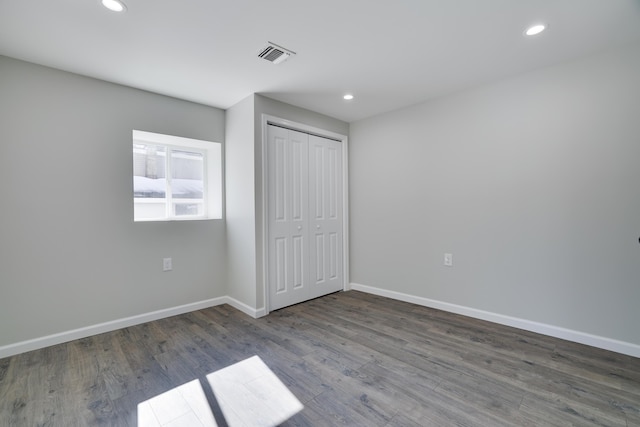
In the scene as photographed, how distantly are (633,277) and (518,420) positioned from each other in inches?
64.1

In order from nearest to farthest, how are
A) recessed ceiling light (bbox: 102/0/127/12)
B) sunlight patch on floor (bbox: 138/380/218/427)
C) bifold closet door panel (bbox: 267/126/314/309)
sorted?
sunlight patch on floor (bbox: 138/380/218/427) < recessed ceiling light (bbox: 102/0/127/12) < bifold closet door panel (bbox: 267/126/314/309)

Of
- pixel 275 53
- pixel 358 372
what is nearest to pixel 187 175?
pixel 275 53

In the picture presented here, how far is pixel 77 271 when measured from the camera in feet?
8.35

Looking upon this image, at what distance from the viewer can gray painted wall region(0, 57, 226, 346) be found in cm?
228

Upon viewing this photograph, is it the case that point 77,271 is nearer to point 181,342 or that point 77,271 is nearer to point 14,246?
point 14,246

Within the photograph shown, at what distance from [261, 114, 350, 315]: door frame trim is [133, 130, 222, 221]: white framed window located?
740mm

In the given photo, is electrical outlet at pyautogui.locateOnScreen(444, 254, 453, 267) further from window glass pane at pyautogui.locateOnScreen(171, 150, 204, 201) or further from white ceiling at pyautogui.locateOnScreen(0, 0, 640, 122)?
window glass pane at pyautogui.locateOnScreen(171, 150, 204, 201)

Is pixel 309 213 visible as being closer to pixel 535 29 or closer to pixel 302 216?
pixel 302 216

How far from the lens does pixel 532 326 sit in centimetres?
257

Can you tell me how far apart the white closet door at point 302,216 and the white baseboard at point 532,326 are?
38.8 inches

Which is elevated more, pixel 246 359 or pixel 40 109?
pixel 40 109

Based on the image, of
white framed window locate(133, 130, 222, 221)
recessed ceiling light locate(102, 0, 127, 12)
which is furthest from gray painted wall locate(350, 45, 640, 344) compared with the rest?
recessed ceiling light locate(102, 0, 127, 12)

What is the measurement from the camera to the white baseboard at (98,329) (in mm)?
2270

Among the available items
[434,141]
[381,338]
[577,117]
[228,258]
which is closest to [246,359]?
[381,338]
